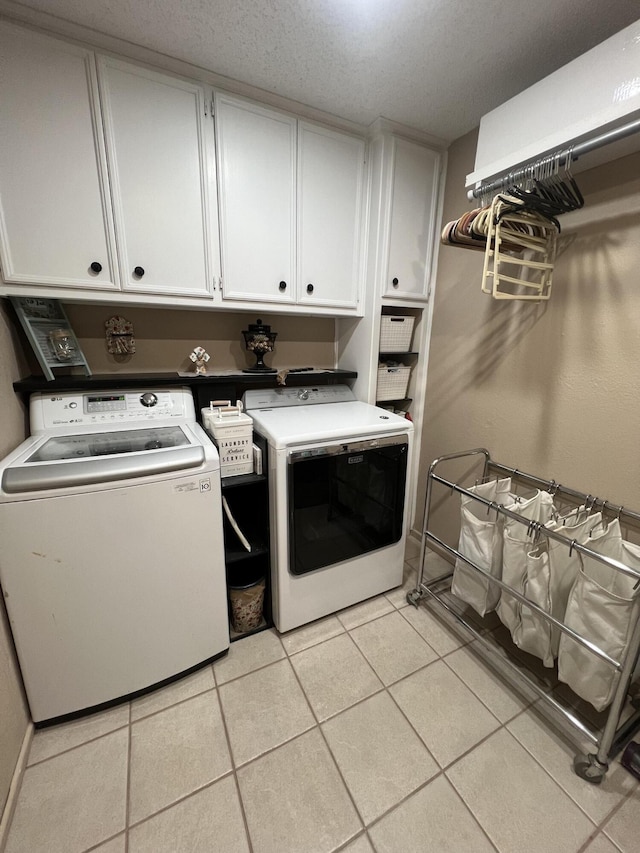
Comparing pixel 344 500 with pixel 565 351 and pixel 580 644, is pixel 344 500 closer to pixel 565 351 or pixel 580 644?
pixel 580 644

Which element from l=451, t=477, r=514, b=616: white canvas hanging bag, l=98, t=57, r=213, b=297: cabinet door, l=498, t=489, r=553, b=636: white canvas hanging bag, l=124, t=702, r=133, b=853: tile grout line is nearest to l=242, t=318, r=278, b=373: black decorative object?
l=98, t=57, r=213, b=297: cabinet door

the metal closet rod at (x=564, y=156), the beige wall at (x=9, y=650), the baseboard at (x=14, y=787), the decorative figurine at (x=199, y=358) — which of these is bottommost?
the baseboard at (x=14, y=787)

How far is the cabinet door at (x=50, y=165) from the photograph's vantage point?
1.21 metres

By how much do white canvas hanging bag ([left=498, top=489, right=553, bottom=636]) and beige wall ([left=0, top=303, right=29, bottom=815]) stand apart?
1.80 metres

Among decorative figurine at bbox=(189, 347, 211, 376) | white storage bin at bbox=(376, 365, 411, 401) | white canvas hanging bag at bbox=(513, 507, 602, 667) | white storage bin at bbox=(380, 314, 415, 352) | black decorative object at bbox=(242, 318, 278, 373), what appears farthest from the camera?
white storage bin at bbox=(376, 365, 411, 401)

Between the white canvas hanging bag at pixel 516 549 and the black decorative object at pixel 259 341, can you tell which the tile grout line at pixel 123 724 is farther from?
the black decorative object at pixel 259 341

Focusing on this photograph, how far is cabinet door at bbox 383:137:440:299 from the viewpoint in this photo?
1.85 m

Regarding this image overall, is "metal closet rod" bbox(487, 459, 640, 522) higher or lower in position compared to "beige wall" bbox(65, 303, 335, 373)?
lower

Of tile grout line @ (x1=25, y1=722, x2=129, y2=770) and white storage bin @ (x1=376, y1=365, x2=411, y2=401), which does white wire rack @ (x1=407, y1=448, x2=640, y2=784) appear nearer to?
white storage bin @ (x1=376, y1=365, x2=411, y2=401)

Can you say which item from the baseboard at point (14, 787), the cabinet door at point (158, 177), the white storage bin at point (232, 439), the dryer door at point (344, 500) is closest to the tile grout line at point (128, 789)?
the baseboard at point (14, 787)

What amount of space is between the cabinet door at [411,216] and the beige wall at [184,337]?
0.54 metres

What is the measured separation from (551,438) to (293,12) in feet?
6.19

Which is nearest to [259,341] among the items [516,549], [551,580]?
[516,549]

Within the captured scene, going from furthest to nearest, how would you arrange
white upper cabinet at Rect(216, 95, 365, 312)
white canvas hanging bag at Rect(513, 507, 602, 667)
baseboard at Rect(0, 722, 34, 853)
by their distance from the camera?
white upper cabinet at Rect(216, 95, 365, 312)
white canvas hanging bag at Rect(513, 507, 602, 667)
baseboard at Rect(0, 722, 34, 853)
